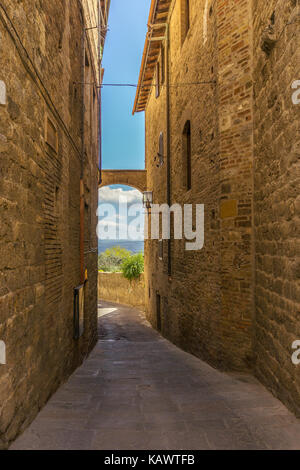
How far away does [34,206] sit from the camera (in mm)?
3330

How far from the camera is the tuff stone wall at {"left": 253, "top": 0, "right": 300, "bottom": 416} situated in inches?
131

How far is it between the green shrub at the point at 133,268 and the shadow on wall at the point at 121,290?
1.04 ft

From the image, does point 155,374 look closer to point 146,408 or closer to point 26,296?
point 146,408

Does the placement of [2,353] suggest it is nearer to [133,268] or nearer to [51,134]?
[51,134]

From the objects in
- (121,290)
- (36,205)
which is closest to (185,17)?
(36,205)

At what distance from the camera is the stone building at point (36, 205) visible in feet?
8.30

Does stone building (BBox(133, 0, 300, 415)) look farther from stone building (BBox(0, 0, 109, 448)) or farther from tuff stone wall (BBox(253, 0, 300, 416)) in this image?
stone building (BBox(0, 0, 109, 448))

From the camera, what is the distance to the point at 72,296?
5.65 m

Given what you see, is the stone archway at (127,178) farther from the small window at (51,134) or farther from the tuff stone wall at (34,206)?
the small window at (51,134)

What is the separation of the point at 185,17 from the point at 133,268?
14.3 metres

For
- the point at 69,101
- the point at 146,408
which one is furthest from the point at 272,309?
the point at 69,101

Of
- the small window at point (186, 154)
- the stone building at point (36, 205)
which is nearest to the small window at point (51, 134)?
the stone building at point (36, 205)

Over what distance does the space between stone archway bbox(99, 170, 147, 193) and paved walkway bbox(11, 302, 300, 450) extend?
13.1 metres
